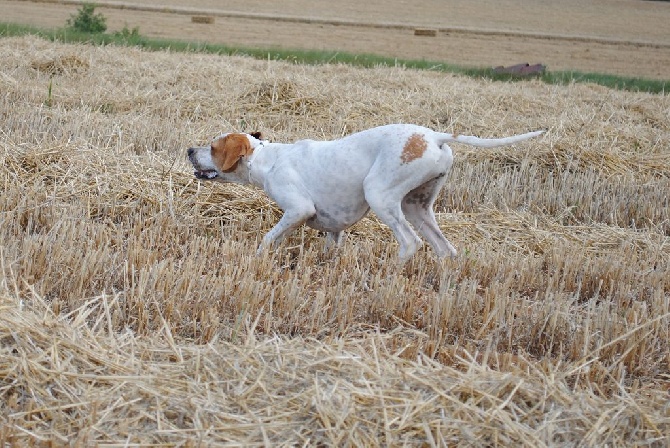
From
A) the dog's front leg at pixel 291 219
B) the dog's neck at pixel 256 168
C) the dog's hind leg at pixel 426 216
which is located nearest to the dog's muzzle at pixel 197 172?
the dog's neck at pixel 256 168

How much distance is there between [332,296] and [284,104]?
6.50 m

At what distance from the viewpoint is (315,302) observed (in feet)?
15.2

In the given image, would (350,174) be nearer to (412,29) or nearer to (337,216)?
(337,216)

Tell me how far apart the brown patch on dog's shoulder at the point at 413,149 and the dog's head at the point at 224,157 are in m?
1.20

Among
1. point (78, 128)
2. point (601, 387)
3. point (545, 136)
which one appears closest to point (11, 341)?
point (601, 387)

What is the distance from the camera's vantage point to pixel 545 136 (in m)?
9.82

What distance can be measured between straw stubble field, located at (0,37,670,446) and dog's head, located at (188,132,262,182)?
1.29 feet

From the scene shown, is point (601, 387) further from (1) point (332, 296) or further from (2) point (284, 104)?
(2) point (284, 104)

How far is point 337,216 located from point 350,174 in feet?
1.06

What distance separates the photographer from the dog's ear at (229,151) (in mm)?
6203

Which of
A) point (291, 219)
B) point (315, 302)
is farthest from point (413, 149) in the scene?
point (315, 302)

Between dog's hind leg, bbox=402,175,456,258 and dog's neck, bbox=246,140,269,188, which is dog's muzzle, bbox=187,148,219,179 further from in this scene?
dog's hind leg, bbox=402,175,456,258

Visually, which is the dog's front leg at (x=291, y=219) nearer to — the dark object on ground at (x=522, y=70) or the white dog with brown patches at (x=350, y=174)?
the white dog with brown patches at (x=350, y=174)

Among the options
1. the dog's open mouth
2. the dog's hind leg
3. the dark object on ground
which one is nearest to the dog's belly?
the dog's hind leg
